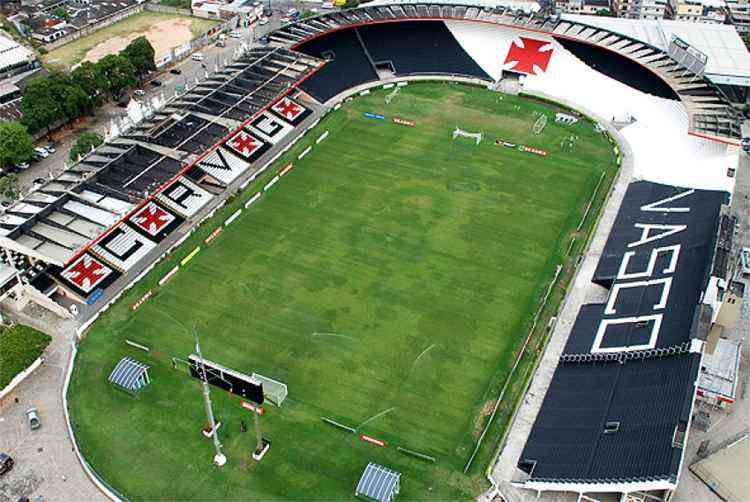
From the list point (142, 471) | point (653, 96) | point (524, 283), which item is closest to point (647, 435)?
point (524, 283)

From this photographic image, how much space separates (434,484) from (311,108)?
64452mm

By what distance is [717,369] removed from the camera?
54219mm

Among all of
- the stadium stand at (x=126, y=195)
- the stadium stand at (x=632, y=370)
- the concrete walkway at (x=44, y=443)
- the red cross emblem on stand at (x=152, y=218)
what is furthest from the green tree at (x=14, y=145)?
the stadium stand at (x=632, y=370)

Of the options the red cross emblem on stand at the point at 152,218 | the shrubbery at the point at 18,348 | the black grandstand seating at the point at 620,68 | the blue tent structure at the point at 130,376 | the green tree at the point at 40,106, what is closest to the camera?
the blue tent structure at the point at 130,376

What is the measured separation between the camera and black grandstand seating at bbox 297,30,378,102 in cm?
10188

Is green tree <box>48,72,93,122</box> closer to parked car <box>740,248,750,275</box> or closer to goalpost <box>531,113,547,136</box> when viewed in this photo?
goalpost <box>531,113,547,136</box>

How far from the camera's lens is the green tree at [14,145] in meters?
81.2

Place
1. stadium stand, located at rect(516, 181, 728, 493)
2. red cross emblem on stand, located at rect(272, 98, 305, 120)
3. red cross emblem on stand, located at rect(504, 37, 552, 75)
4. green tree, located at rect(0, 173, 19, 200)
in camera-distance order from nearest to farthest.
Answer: stadium stand, located at rect(516, 181, 728, 493) → green tree, located at rect(0, 173, 19, 200) → red cross emblem on stand, located at rect(272, 98, 305, 120) → red cross emblem on stand, located at rect(504, 37, 552, 75)

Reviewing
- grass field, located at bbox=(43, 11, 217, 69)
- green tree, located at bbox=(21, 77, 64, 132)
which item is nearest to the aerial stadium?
green tree, located at bbox=(21, 77, 64, 132)

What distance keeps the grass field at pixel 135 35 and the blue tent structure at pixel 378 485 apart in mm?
91143

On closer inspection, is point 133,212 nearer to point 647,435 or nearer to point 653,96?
point 647,435

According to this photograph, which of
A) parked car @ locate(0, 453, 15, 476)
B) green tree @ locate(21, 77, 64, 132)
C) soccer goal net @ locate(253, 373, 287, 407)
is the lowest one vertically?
parked car @ locate(0, 453, 15, 476)

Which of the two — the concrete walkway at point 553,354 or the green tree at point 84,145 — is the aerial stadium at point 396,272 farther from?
the green tree at point 84,145

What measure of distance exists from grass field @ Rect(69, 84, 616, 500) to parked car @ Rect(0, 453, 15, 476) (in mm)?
4862
